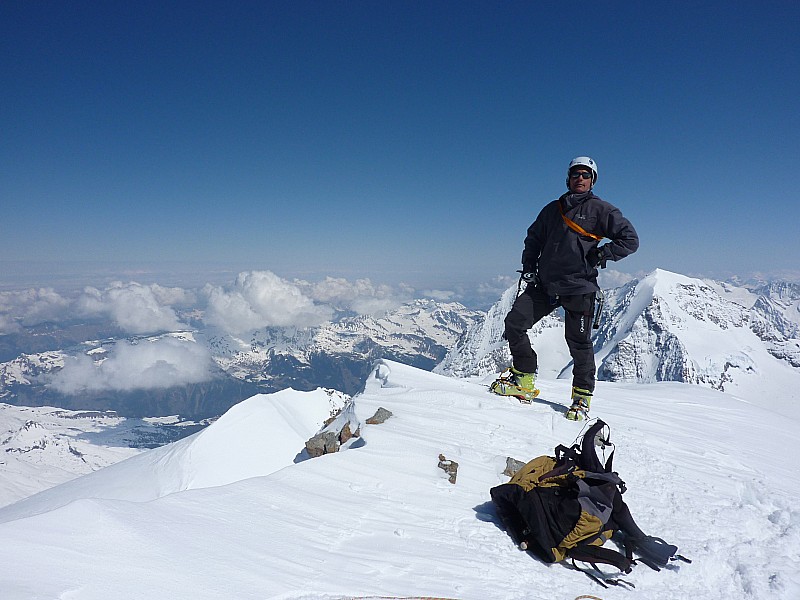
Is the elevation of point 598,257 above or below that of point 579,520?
above

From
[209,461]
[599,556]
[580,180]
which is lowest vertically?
[209,461]

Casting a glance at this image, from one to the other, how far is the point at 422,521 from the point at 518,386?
205 inches

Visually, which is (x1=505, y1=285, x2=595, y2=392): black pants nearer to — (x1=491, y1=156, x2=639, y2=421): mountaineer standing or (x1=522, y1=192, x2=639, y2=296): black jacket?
(x1=491, y1=156, x2=639, y2=421): mountaineer standing

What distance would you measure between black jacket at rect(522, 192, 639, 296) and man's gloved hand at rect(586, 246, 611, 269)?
1.2 inches

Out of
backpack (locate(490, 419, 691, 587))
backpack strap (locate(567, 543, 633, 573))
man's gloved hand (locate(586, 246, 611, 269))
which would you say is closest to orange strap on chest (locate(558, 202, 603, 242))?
man's gloved hand (locate(586, 246, 611, 269))

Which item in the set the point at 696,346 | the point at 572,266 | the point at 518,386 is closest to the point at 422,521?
the point at 518,386

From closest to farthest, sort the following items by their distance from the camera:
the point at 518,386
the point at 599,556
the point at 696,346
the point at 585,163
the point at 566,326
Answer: the point at 599,556 → the point at 585,163 → the point at 566,326 → the point at 518,386 → the point at 696,346

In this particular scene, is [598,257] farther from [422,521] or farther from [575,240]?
[422,521]

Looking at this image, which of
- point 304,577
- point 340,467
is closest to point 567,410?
point 340,467

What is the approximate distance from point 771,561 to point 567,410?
4.57 metres

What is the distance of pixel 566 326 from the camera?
833 cm

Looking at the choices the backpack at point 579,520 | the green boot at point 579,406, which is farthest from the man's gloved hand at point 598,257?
the backpack at point 579,520

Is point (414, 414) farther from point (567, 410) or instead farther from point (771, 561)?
point (771, 561)

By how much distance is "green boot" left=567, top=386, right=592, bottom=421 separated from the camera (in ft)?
27.2
